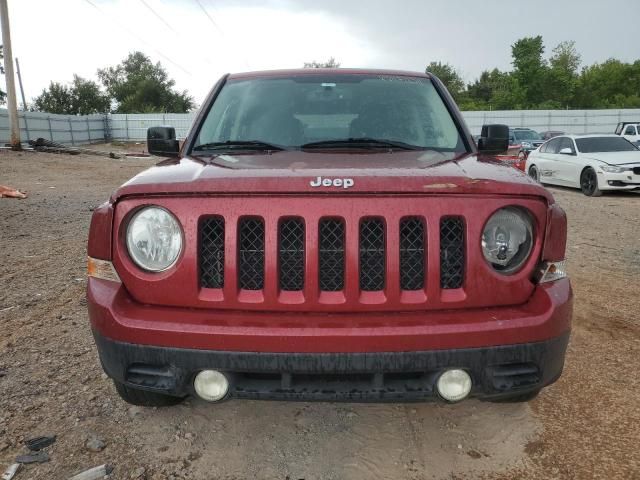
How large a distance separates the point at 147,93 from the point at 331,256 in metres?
64.9

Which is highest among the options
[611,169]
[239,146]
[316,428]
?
[239,146]

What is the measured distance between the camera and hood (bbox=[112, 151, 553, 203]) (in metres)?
1.96

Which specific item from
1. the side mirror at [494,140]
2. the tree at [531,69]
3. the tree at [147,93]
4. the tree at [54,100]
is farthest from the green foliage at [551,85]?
the side mirror at [494,140]

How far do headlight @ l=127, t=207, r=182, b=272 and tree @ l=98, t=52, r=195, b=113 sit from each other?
5903 centimetres

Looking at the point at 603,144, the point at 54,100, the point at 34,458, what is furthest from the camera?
the point at 54,100

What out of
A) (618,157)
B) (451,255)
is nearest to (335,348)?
(451,255)

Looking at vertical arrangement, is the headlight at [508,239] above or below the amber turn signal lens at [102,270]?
above

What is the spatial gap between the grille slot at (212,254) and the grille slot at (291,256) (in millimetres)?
227

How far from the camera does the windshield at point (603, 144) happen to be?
41.4 ft

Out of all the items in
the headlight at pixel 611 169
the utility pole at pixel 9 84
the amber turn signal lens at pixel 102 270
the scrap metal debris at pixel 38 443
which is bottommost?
the scrap metal debris at pixel 38 443

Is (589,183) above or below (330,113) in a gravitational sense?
below

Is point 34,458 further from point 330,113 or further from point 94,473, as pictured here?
point 330,113

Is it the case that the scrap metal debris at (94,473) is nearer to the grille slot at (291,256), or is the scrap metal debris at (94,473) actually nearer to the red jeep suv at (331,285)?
the red jeep suv at (331,285)

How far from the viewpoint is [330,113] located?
3.20 meters
